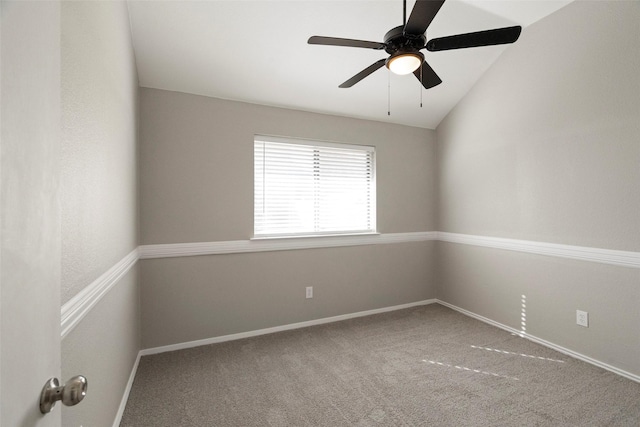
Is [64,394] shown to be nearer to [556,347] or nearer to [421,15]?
[421,15]

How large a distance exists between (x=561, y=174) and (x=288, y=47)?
2.60 meters

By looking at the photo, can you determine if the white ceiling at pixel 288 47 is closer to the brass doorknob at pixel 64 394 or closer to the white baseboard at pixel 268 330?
the white baseboard at pixel 268 330

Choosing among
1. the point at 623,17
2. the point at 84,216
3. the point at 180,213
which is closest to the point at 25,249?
the point at 84,216

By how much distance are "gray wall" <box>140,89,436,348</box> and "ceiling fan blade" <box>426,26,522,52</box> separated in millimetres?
1855

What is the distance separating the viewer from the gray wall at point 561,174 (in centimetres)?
235

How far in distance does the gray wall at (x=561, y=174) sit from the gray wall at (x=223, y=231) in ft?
3.60

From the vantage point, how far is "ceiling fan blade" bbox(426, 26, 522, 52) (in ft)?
5.42

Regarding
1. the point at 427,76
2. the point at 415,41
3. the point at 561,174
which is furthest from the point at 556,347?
the point at 415,41

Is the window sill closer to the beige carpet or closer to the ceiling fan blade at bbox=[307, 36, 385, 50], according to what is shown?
the beige carpet

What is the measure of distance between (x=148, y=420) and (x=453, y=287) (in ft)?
11.1

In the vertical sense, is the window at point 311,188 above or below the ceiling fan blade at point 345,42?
below

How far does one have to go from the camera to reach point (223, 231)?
3.01 meters

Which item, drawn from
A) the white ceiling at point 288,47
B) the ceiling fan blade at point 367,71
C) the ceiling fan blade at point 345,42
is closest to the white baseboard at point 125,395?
the white ceiling at point 288,47

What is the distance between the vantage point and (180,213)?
9.34 ft
